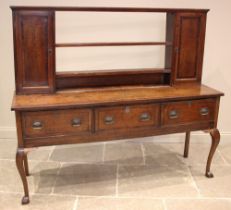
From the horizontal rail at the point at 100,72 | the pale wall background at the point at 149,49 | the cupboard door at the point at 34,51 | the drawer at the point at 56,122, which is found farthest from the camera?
the pale wall background at the point at 149,49

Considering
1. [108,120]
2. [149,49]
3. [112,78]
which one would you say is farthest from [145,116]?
[149,49]

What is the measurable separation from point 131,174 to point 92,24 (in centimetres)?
144

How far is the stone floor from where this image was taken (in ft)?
7.93

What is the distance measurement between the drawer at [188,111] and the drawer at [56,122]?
604 mm

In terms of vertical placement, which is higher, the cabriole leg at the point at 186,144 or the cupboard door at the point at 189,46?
the cupboard door at the point at 189,46

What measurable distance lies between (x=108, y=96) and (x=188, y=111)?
25.4 inches

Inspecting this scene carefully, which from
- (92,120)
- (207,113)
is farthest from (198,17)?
(92,120)

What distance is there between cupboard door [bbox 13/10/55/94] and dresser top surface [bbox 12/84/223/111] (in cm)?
9

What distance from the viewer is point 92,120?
2.31 metres

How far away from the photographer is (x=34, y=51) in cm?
239

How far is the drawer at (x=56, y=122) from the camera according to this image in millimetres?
2203

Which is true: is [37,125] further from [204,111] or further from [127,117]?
[204,111]

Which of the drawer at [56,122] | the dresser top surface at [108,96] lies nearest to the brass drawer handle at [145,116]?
the dresser top surface at [108,96]

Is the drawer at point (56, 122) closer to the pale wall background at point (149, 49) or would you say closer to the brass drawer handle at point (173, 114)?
the brass drawer handle at point (173, 114)
